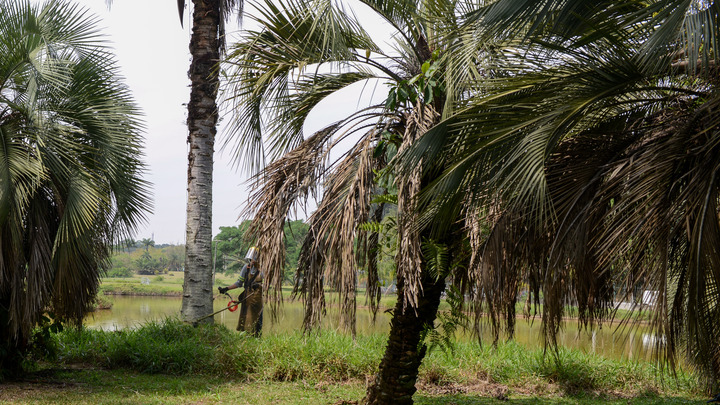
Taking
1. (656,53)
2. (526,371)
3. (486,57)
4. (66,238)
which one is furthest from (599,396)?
(66,238)

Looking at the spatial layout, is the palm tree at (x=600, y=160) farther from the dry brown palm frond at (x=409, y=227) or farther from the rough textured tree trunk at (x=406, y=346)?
the rough textured tree trunk at (x=406, y=346)

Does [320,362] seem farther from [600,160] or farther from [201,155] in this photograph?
[600,160]

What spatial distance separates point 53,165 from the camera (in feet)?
20.4

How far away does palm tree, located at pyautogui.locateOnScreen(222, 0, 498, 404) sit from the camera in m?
4.61

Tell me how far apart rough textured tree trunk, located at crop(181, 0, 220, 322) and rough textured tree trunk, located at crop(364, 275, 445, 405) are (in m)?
4.35

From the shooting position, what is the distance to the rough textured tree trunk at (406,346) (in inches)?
201

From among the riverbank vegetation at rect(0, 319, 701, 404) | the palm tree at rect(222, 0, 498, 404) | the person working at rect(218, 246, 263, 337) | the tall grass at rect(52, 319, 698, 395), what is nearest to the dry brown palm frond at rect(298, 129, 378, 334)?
the palm tree at rect(222, 0, 498, 404)

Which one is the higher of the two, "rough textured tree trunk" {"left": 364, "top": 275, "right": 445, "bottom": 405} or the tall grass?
"rough textured tree trunk" {"left": 364, "top": 275, "right": 445, "bottom": 405}

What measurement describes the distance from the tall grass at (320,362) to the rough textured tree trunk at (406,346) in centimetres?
220

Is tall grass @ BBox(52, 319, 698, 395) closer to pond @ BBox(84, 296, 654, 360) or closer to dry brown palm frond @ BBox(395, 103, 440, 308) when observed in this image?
pond @ BBox(84, 296, 654, 360)

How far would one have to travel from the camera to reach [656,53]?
3.04 metres

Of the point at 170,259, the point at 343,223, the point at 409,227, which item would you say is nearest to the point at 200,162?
the point at 343,223

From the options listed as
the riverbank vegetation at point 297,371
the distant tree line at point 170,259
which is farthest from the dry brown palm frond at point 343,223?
the distant tree line at point 170,259

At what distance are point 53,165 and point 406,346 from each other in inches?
168
